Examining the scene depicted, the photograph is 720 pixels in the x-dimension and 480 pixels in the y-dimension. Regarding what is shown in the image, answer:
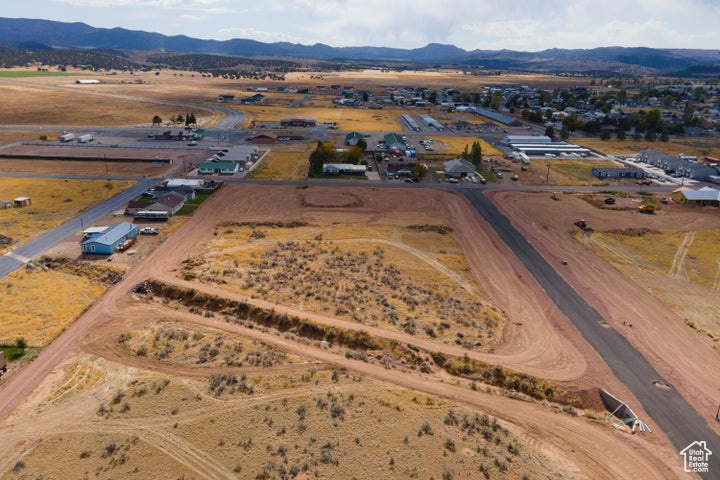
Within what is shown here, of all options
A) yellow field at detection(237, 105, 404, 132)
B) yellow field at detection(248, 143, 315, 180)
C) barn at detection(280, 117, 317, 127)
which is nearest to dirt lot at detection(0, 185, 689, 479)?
yellow field at detection(248, 143, 315, 180)

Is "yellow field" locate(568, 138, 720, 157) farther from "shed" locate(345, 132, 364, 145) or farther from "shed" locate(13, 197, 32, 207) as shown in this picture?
"shed" locate(13, 197, 32, 207)

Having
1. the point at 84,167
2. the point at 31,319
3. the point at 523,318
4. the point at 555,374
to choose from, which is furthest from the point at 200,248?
the point at 84,167

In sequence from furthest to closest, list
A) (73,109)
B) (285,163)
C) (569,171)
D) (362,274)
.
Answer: (73,109) < (285,163) < (569,171) < (362,274)

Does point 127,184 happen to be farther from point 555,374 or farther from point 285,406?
point 555,374

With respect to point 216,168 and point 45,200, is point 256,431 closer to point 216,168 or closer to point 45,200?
point 45,200

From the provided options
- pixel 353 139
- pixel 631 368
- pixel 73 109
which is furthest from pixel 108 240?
pixel 73 109

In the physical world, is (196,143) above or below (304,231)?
above

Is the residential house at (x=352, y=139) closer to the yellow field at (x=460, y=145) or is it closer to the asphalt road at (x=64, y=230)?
the yellow field at (x=460, y=145)
